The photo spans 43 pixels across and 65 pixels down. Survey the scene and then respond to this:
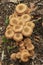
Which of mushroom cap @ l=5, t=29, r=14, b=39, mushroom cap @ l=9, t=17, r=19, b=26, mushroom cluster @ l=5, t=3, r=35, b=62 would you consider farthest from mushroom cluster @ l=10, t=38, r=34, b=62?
mushroom cap @ l=9, t=17, r=19, b=26

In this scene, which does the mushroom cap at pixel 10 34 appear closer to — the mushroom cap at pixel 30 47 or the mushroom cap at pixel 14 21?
the mushroom cap at pixel 14 21

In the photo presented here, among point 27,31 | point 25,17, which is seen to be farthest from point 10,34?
point 25,17

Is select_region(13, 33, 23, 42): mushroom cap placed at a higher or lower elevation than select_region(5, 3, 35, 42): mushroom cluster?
lower

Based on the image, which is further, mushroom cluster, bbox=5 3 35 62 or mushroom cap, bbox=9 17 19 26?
mushroom cap, bbox=9 17 19 26

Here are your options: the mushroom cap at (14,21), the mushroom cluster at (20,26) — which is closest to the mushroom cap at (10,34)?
the mushroom cluster at (20,26)

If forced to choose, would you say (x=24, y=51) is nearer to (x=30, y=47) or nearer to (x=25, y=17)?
(x=30, y=47)

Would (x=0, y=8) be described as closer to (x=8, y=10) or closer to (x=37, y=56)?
(x=8, y=10)

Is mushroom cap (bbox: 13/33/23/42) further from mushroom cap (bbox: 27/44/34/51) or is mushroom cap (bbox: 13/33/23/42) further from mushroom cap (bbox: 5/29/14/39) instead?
mushroom cap (bbox: 27/44/34/51)
